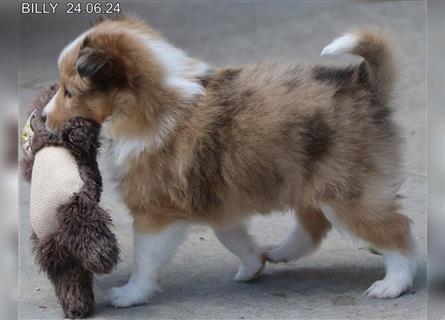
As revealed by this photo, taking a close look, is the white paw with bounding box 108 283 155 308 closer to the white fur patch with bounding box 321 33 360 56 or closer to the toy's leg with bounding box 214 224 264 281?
the toy's leg with bounding box 214 224 264 281

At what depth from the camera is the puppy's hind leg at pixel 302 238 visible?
197 inches

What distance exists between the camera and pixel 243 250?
4.92 meters

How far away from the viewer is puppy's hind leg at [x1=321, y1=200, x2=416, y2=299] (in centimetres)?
450

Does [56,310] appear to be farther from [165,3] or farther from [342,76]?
[165,3]

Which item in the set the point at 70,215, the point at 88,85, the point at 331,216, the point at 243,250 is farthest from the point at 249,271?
the point at 88,85

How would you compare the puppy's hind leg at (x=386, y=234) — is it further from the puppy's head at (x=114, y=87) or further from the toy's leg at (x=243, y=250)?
the puppy's head at (x=114, y=87)

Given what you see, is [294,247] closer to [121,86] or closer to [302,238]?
[302,238]

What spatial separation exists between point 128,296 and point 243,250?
2.31ft

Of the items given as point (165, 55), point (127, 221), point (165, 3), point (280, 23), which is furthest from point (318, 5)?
point (165, 55)

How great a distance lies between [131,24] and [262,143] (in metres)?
0.93

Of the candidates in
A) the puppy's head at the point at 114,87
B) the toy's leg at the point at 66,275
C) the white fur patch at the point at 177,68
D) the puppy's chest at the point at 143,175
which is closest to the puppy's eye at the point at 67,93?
the puppy's head at the point at 114,87

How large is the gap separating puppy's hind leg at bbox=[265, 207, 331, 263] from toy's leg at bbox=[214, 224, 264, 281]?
0.50 ft

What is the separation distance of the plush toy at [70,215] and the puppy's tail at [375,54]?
132 centimetres

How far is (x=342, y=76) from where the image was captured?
4645 mm
